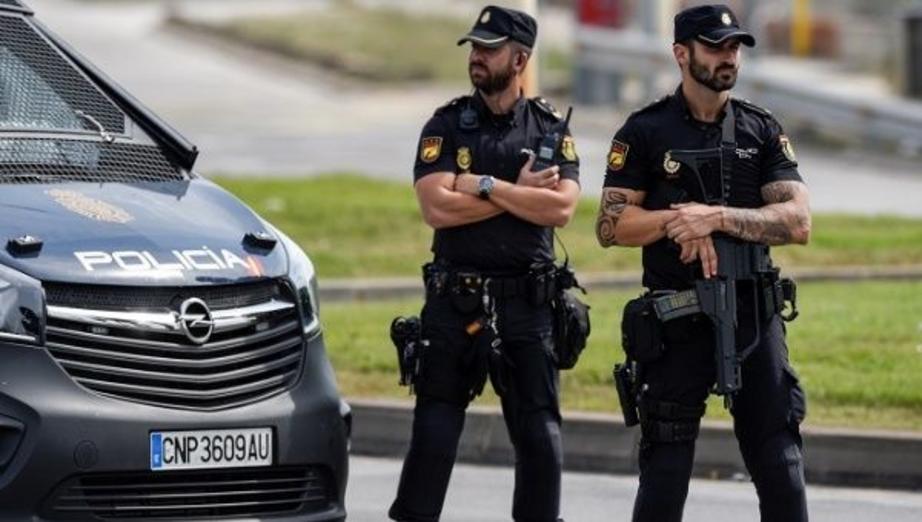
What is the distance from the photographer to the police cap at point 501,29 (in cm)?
861

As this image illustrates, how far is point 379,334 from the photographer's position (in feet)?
42.7

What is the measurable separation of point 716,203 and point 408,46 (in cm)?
3002

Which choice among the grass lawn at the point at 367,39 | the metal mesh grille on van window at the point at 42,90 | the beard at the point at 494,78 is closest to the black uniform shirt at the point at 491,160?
the beard at the point at 494,78

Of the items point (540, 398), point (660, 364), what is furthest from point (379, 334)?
point (660, 364)

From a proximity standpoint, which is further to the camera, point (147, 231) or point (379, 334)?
point (379, 334)

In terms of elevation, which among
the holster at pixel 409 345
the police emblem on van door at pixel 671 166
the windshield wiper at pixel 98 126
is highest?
the windshield wiper at pixel 98 126

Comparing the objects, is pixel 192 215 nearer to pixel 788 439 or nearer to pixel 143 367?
pixel 143 367

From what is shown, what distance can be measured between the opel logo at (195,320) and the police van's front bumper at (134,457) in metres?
0.23

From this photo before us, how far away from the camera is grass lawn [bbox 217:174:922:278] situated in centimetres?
1620

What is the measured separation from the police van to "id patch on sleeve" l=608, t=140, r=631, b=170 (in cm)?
107

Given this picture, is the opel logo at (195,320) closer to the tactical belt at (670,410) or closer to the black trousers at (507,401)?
the black trousers at (507,401)

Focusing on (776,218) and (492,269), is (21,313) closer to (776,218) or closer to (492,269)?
(492,269)

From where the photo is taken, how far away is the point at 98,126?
28.0ft

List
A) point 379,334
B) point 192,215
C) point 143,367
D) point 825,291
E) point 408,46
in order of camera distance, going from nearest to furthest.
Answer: point 143,367
point 192,215
point 379,334
point 825,291
point 408,46
